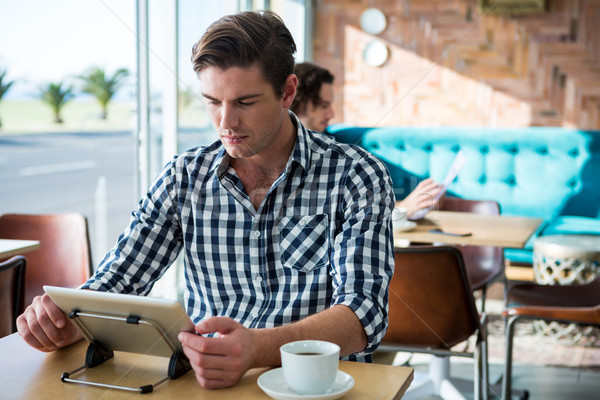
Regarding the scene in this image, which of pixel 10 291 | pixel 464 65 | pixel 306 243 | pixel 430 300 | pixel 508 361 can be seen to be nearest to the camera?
pixel 306 243

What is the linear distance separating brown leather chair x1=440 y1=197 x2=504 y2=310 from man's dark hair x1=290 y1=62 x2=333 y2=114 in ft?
2.56

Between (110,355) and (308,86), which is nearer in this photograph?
(110,355)

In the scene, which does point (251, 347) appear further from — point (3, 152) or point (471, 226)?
point (3, 152)

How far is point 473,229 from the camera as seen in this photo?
2.37 m

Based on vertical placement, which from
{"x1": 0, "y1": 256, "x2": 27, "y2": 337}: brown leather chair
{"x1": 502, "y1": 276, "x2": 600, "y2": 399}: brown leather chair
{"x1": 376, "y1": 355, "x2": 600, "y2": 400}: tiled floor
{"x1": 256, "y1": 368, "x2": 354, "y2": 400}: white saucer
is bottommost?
{"x1": 376, "y1": 355, "x2": 600, "y2": 400}: tiled floor

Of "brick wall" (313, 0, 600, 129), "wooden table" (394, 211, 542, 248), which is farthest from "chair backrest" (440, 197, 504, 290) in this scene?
"brick wall" (313, 0, 600, 129)

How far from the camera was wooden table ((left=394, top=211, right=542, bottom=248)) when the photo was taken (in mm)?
2203

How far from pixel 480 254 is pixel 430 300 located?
1103 millimetres

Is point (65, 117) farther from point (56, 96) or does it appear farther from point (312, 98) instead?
point (312, 98)

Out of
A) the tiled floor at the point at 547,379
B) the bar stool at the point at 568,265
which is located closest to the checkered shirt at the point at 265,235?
the tiled floor at the point at 547,379

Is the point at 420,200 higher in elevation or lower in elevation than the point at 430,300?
higher

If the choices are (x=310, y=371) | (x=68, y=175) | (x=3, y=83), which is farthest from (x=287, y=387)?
(x=68, y=175)

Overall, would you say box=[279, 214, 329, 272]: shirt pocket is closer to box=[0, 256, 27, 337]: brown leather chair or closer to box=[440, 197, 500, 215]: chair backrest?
box=[0, 256, 27, 337]: brown leather chair

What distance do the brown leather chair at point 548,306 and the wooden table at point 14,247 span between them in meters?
1.48
